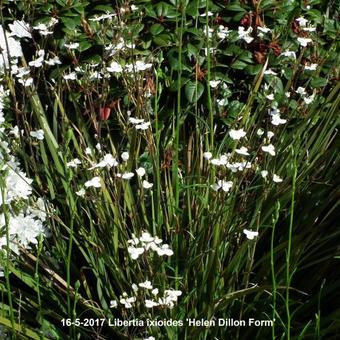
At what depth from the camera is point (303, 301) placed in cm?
262

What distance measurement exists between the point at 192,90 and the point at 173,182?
18.8 inches

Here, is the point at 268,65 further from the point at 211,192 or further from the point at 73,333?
the point at 73,333

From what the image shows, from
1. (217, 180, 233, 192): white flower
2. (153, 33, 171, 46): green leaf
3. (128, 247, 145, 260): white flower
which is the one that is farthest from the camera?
(153, 33, 171, 46): green leaf

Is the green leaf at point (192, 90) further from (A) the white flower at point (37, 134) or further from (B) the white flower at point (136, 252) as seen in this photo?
(B) the white flower at point (136, 252)

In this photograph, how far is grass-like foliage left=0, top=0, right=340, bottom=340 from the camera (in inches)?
92.5

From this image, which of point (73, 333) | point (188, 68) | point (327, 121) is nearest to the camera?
point (73, 333)

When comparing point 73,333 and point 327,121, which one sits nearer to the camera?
point 73,333

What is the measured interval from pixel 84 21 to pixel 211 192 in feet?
3.16

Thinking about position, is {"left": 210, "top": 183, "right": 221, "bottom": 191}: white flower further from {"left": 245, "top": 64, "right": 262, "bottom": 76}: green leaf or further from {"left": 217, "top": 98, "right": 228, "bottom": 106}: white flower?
{"left": 245, "top": 64, "right": 262, "bottom": 76}: green leaf

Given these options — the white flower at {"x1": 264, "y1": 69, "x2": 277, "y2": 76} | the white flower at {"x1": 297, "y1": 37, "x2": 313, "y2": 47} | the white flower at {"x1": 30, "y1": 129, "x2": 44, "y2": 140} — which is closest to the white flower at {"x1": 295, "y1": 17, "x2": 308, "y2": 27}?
the white flower at {"x1": 297, "y1": 37, "x2": 313, "y2": 47}

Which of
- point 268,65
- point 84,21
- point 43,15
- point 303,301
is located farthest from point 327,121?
point 43,15

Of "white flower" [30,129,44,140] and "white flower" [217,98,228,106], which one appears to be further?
"white flower" [217,98,228,106]

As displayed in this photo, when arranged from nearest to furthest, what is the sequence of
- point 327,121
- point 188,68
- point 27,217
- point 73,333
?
1. point 73,333
2. point 27,217
3. point 327,121
4. point 188,68

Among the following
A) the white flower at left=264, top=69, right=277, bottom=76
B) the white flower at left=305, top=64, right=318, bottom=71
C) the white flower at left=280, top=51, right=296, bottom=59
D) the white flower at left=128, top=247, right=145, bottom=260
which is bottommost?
the white flower at left=128, top=247, right=145, bottom=260
